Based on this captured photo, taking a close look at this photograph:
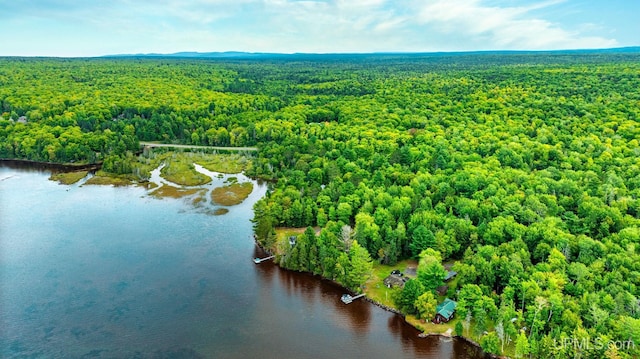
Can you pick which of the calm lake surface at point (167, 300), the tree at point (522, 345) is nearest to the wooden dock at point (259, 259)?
the calm lake surface at point (167, 300)

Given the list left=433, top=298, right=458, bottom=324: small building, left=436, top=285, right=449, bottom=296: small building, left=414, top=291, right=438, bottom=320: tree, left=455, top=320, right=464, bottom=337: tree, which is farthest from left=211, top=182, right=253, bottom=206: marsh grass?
left=455, top=320, right=464, bottom=337: tree

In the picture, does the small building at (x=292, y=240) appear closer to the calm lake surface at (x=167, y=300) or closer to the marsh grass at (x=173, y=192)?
the calm lake surface at (x=167, y=300)

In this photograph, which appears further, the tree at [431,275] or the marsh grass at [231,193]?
the marsh grass at [231,193]

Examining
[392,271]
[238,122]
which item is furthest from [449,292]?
[238,122]

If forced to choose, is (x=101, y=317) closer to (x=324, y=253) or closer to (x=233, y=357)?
(x=233, y=357)

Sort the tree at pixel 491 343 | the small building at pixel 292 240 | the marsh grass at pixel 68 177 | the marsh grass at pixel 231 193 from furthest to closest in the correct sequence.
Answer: the marsh grass at pixel 68 177 < the marsh grass at pixel 231 193 < the small building at pixel 292 240 < the tree at pixel 491 343

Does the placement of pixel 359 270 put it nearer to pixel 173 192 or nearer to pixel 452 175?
pixel 452 175

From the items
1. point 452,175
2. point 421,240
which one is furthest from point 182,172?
point 421,240
